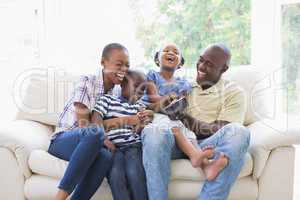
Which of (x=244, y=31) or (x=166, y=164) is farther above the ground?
(x=244, y=31)

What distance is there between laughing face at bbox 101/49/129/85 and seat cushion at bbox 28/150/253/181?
1.70 ft

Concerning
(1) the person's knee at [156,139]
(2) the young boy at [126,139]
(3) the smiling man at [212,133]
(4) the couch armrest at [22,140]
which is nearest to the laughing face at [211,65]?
(3) the smiling man at [212,133]

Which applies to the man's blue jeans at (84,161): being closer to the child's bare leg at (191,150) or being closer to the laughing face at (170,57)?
the child's bare leg at (191,150)

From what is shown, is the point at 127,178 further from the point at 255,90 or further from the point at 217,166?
the point at 255,90

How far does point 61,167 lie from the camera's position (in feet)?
6.23

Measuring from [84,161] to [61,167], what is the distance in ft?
0.77

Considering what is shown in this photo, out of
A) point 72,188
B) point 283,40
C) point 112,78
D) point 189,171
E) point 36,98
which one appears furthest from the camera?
point 283,40

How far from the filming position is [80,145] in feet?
5.75

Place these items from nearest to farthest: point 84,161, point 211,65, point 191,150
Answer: point 84,161 → point 191,150 → point 211,65

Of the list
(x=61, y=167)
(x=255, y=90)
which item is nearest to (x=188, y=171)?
(x=61, y=167)

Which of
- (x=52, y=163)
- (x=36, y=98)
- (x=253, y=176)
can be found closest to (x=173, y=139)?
(x=253, y=176)

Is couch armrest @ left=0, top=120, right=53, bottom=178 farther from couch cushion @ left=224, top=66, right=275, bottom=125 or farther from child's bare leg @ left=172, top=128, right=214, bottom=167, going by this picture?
couch cushion @ left=224, top=66, right=275, bottom=125

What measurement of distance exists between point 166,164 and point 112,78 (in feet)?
1.85

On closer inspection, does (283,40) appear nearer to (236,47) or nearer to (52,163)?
(236,47)
